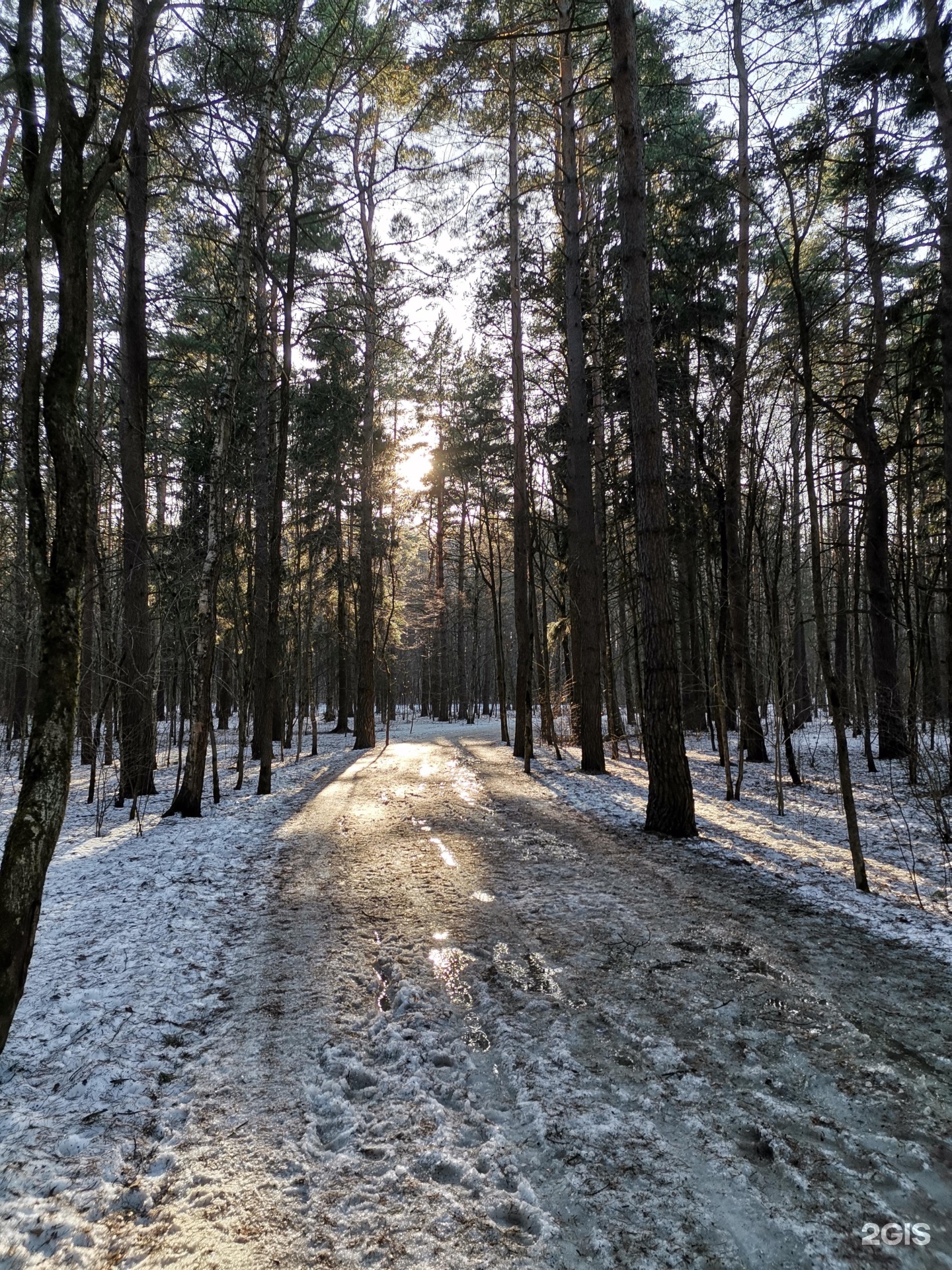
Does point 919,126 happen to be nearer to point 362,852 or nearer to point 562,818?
point 562,818

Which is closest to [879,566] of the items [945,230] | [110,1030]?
[945,230]

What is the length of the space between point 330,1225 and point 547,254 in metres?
16.2

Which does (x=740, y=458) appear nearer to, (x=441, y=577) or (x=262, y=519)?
(x=262, y=519)

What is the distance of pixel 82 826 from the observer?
838 cm

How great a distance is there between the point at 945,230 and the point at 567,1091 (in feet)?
34.4

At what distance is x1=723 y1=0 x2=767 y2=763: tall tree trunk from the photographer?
926cm

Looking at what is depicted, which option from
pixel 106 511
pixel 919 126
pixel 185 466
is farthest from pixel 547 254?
pixel 106 511

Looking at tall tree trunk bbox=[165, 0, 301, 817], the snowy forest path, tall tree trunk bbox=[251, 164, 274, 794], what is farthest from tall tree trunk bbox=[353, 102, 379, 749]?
the snowy forest path

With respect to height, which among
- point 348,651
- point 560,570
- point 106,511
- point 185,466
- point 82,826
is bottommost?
point 82,826

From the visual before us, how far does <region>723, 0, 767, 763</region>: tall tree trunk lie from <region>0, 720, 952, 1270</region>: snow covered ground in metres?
4.62

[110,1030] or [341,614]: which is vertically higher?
[341,614]

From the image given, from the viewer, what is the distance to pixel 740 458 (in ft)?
34.4

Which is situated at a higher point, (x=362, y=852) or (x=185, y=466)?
(x=185, y=466)

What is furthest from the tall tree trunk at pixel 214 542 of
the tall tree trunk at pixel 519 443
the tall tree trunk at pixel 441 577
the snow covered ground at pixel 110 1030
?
the tall tree trunk at pixel 441 577
